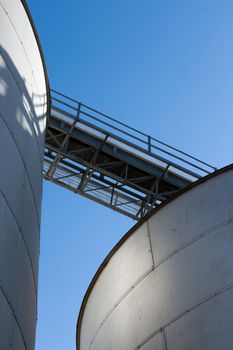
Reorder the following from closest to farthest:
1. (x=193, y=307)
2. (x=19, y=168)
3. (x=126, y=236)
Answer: (x=193, y=307)
(x=19, y=168)
(x=126, y=236)

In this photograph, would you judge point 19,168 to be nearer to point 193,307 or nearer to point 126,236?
point 126,236

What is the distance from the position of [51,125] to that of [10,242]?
1151cm

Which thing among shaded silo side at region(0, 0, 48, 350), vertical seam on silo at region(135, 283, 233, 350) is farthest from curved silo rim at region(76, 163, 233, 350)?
vertical seam on silo at region(135, 283, 233, 350)

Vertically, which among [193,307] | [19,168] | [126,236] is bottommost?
[193,307]

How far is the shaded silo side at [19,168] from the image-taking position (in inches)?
297

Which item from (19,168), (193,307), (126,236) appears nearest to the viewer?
(193,307)

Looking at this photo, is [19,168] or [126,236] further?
[126,236]

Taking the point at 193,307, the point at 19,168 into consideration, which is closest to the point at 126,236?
the point at 19,168

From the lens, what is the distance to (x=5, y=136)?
8492 millimetres

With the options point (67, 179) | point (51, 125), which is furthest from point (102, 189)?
point (51, 125)

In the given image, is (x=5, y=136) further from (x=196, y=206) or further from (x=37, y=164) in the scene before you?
(x=196, y=206)

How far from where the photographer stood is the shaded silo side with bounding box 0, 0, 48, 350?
7.53 m

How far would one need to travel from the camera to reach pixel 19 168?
8828 millimetres

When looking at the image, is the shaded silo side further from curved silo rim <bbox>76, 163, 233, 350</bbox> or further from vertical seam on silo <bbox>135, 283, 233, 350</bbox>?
vertical seam on silo <bbox>135, 283, 233, 350</bbox>
